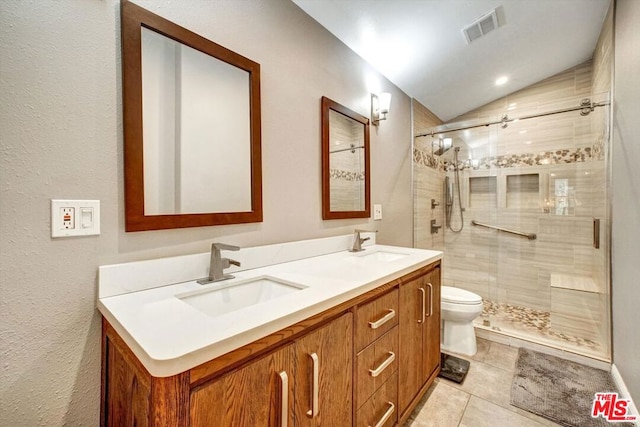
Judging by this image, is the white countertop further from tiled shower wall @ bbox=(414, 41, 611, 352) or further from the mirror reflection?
tiled shower wall @ bbox=(414, 41, 611, 352)

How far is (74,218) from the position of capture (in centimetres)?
84

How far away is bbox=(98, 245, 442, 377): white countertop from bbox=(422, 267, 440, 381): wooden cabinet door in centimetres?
43

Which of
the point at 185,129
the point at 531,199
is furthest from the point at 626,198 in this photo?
the point at 185,129

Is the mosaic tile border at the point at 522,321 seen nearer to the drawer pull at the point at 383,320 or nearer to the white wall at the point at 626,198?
the white wall at the point at 626,198

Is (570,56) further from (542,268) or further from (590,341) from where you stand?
(590,341)

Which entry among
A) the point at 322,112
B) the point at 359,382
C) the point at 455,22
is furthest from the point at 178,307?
the point at 455,22

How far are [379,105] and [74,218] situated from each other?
1970mm

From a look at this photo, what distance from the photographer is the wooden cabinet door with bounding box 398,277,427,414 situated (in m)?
1.29

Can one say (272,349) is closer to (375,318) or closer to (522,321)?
(375,318)

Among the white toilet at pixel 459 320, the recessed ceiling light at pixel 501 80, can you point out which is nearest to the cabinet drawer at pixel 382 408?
the white toilet at pixel 459 320

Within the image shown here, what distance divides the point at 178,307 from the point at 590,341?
291cm

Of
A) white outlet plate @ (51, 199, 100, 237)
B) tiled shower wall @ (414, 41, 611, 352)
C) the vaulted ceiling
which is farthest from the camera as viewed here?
tiled shower wall @ (414, 41, 611, 352)

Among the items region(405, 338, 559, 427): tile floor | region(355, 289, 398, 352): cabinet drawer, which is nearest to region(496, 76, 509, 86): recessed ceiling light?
region(405, 338, 559, 427): tile floor

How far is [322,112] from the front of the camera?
169 cm
